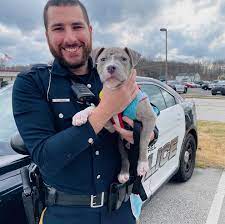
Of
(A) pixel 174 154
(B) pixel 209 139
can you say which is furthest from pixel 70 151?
(B) pixel 209 139

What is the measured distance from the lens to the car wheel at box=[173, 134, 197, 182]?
5.00m

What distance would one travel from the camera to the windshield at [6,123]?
269 cm

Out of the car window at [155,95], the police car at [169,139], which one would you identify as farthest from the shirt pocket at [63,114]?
the car window at [155,95]

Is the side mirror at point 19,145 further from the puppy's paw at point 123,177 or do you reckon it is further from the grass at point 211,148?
the grass at point 211,148

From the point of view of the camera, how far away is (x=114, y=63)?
1942mm

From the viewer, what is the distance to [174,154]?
14.9 ft

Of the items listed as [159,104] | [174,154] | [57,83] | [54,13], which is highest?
[54,13]

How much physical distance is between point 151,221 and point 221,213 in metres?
0.90

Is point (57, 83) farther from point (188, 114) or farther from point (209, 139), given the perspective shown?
point (209, 139)

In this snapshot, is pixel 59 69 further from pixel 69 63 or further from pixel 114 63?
pixel 114 63

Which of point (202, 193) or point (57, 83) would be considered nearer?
point (57, 83)

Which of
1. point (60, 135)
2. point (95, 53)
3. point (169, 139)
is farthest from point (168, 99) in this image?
point (60, 135)

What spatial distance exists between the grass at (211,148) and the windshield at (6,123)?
3901mm

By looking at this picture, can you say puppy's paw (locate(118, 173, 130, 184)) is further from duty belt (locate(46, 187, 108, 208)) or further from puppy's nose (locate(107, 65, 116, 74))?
puppy's nose (locate(107, 65, 116, 74))
